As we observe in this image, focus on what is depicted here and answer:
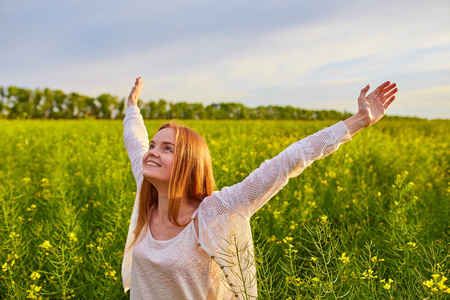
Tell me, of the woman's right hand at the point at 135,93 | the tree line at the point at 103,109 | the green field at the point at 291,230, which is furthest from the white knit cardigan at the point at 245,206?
the tree line at the point at 103,109

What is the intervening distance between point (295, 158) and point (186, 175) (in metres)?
0.60

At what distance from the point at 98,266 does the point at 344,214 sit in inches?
92.7

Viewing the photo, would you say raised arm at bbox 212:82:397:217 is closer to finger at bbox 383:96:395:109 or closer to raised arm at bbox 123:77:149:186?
finger at bbox 383:96:395:109

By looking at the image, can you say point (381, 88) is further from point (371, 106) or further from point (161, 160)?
point (161, 160)

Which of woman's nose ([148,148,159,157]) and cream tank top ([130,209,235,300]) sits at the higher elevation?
woman's nose ([148,148,159,157])

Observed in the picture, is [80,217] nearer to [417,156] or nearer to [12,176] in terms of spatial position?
[12,176]

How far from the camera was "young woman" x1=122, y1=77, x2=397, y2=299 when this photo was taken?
5.27 feet

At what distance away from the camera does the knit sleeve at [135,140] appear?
2381 millimetres

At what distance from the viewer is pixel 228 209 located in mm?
1732

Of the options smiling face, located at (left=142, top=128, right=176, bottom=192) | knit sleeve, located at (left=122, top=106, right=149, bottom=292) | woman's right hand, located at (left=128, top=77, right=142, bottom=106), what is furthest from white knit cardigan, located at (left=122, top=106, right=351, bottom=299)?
woman's right hand, located at (left=128, top=77, right=142, bottom=106)

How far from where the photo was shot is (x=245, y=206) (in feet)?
5.58

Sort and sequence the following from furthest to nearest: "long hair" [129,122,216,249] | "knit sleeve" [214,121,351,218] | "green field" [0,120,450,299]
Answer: "green field" [0,120,450,299] → "long hair" [129,122,216,249] → "knit sleeve" [214,121,351,218]

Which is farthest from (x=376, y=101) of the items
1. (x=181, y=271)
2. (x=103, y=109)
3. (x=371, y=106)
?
(x=103, y=109)

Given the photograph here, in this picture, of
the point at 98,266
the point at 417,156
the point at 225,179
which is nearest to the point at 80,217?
the point at 98,266
